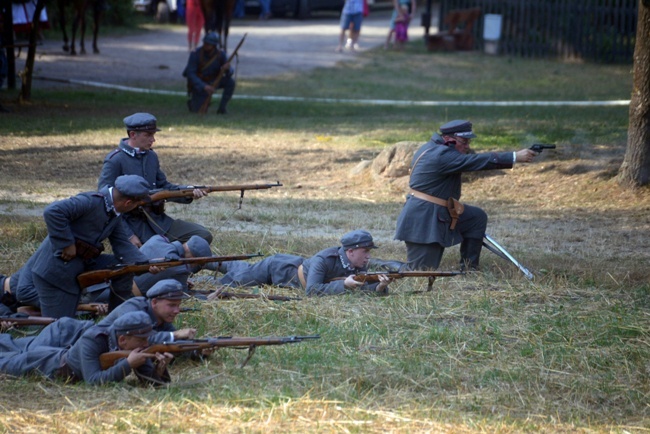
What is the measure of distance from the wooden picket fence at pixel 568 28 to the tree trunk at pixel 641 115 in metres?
14.3

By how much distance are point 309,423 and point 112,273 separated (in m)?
2.38

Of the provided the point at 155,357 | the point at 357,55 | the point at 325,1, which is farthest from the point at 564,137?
the point at 325,1

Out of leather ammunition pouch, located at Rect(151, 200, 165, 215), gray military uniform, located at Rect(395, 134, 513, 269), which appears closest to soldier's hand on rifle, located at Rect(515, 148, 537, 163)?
gray military uniform, located at Rect(395, 134, 513, 269)

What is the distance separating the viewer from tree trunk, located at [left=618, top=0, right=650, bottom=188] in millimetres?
12539

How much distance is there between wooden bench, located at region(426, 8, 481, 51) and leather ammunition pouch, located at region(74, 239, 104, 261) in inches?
889

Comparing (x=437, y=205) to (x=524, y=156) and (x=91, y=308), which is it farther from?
(x=91, y=308)

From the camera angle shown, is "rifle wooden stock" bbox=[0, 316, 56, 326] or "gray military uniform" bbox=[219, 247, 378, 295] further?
"gray military uniform" bbox=[219, 247, 378, 295]

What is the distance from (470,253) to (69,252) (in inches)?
165

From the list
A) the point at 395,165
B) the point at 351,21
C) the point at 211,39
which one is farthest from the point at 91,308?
the point at 351,21

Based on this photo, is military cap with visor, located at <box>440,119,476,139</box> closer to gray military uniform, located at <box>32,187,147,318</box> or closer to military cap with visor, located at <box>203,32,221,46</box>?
gray military uniform, located at <box>32,187,147,318</box>

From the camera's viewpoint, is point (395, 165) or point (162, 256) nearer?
point (162, 256)

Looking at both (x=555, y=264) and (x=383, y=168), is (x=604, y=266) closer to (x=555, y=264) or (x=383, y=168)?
(x=555, y=264)

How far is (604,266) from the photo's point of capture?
974cm

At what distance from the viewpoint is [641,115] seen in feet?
41.4
